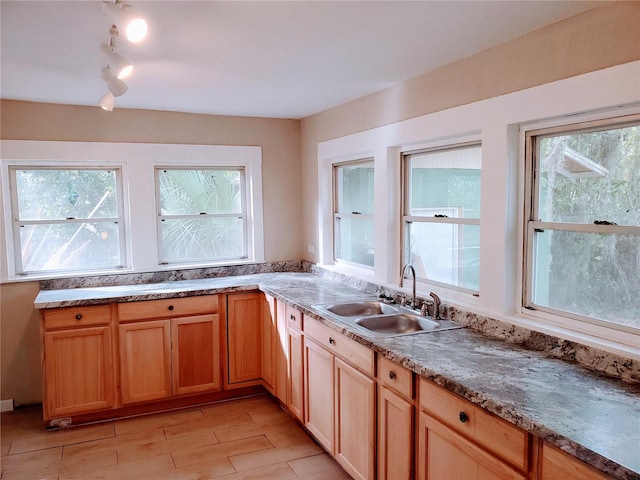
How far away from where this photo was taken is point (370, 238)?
381cm

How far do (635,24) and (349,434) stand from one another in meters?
2.24

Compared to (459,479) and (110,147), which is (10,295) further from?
(459,479)

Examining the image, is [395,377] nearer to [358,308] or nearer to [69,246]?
[358,308]

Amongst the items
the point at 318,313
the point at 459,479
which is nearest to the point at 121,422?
the point at 318,313

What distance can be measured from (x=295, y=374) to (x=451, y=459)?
159cm

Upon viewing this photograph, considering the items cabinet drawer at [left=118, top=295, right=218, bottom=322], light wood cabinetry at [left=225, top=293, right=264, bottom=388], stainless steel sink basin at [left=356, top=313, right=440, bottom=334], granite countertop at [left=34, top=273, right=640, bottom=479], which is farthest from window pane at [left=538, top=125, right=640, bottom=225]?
cabinet drawer at [left=118, top=295, right=218, bottom=322]

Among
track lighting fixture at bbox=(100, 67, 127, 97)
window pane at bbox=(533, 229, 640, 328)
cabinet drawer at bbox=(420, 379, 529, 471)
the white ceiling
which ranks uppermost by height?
the white ceiling

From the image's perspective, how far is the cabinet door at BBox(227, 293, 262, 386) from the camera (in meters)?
3.92

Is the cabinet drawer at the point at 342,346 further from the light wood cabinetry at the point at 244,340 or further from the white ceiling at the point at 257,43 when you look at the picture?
the white ceiling at the point at 257,43

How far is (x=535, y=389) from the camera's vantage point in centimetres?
177

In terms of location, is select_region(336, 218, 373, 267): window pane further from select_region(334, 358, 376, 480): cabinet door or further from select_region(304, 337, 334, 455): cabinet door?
select_region(334, 358, 376, 480): cabinet door

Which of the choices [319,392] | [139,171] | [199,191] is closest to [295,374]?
[319,392]

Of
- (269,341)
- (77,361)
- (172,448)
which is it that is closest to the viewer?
(172,448)

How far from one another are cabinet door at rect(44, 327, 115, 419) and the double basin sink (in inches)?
63.3
